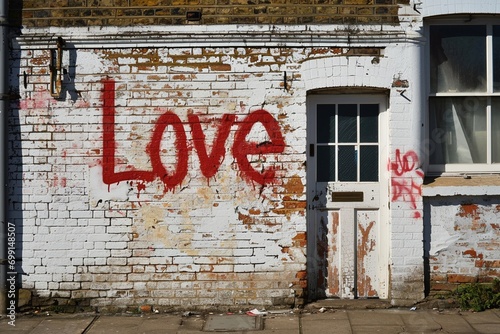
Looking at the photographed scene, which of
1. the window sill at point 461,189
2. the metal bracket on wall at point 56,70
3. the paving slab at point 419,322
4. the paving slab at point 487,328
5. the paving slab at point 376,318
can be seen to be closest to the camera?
the paving slab at point 487,328

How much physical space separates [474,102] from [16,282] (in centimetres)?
584

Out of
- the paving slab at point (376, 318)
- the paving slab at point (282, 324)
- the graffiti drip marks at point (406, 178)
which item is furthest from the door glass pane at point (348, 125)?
the paving slab at point (282, 324)

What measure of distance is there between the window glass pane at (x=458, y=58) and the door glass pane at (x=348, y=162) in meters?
1.24

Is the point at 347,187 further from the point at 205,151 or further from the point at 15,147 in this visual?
the point at 15,147

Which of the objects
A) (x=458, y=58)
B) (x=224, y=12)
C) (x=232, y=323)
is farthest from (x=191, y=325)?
(x=458, y=58)

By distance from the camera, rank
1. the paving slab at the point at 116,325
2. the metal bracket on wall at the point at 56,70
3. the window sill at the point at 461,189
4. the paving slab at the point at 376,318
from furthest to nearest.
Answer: the metal bracket on wall at the point at 56,70
the window sill at the point at 461,189
the paving slab at the point at 376,318
the paving slab at the point at 116,325

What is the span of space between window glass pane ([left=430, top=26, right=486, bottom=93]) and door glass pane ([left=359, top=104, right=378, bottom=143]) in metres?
0.77

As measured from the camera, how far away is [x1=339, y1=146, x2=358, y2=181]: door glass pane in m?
8.10

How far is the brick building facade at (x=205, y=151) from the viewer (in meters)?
7.87

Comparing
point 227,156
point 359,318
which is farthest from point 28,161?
point 359,318

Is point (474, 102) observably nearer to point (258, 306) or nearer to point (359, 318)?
point (359, 318)

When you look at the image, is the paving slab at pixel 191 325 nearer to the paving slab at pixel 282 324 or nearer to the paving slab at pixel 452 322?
the paving slab at pixel 282 324

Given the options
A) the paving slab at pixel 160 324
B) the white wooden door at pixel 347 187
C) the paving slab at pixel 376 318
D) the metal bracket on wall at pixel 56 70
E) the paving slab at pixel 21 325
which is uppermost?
the metal bracket on wall at pixel 56 70

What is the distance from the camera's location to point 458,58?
8.13m
